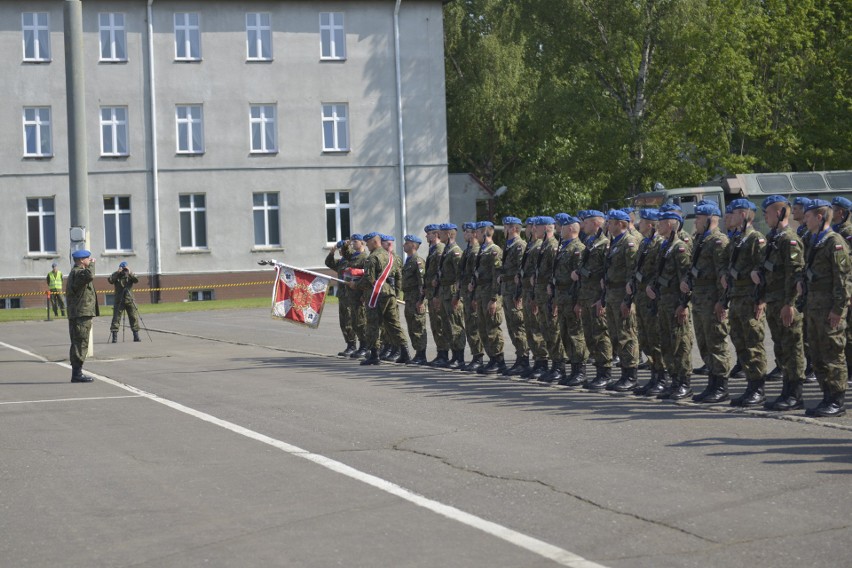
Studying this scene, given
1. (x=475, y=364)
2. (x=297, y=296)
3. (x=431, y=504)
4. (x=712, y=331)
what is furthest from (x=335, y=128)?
(x=431, y=504)

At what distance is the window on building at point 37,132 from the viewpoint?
44906mm

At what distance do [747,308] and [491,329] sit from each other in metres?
5.27

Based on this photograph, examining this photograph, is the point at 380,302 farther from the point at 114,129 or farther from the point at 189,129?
the point at 114,129

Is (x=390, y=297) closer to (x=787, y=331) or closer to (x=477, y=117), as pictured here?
(x=787, y=331)

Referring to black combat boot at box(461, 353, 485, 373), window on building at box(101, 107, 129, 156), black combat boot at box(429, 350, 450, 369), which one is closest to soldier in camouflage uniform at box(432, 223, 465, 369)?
black combat boot at box(429, 350, 450, 369)

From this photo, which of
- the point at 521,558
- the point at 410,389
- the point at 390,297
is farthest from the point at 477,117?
the point at 521,558

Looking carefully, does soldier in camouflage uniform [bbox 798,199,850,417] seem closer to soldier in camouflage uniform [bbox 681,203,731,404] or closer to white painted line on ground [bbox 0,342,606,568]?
soldier in camouflage uniform [bbox 681,203,731,404]

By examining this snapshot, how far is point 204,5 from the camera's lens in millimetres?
45594

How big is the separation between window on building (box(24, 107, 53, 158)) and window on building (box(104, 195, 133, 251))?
284cm

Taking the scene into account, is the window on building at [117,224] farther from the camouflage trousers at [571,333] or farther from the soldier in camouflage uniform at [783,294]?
the soldier in camouflage uniform at [783,294]

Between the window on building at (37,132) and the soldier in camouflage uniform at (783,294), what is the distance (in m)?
37.5

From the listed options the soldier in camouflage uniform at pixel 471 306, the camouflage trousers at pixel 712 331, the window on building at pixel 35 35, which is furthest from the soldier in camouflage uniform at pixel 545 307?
→ the window on building at pixel 35 35

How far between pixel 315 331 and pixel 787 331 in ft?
54.1

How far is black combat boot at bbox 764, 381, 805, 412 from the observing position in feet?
38.2
